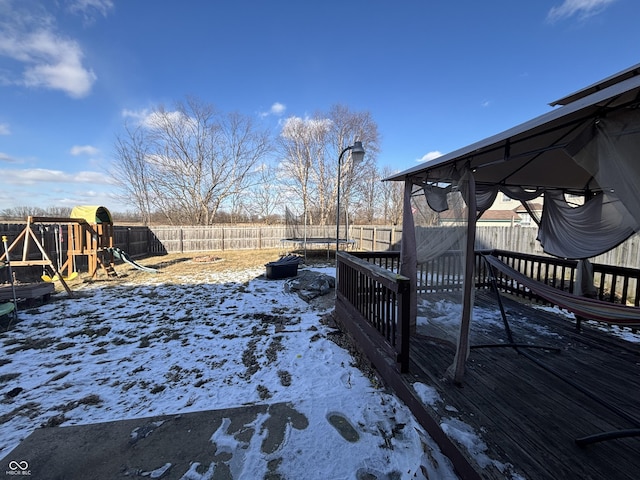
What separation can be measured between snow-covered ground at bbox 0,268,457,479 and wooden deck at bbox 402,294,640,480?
343 mm

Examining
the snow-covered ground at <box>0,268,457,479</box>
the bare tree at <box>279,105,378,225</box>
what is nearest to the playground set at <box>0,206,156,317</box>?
the snow-covered ground at <box>0,268,457,479</box>

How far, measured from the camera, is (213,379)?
2551 mm

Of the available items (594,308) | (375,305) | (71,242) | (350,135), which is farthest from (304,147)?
(594,308)

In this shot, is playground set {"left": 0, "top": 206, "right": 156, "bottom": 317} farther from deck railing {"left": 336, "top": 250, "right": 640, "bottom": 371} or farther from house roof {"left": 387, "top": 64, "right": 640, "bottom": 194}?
house roof {"left": 387, "top": 64, "right": 640, "bottom": 194}

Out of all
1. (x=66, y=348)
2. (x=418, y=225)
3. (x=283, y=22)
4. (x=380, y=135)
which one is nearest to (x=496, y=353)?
(x=418, y=225)

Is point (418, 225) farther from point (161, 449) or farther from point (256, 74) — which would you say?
point (256, 74)

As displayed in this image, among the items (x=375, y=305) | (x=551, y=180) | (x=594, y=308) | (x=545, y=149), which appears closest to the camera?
(x=545, y=149)

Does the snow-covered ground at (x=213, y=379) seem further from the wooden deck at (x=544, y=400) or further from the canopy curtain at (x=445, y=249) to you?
the canopy curtain at (x=445, y=249)

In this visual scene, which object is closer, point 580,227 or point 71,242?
point 580,227

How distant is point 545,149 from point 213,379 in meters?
3.31

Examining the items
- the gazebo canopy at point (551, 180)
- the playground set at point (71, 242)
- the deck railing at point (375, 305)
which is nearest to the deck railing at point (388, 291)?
the deck railing at point (375, 305)

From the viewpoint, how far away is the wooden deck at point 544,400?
138 cm

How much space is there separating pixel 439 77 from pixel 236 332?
10731mm

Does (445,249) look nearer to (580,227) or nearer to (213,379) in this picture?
(580,227)
